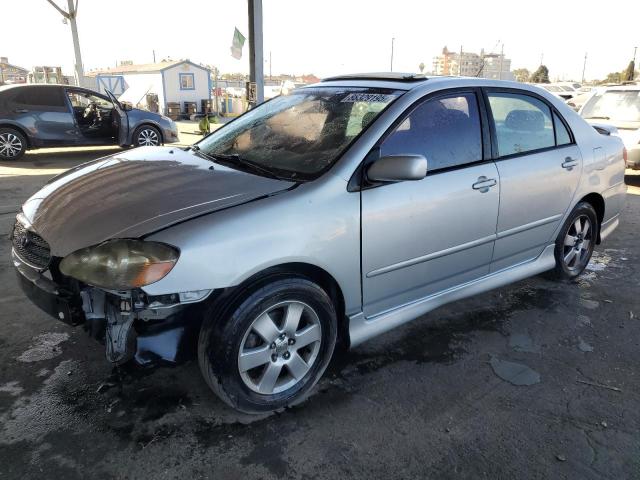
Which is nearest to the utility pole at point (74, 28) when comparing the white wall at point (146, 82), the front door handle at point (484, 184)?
the white wall at point (146, 82)

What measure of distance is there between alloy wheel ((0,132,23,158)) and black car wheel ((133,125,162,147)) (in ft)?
6.88

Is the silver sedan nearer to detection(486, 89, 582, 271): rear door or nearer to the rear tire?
detection(486, 89, 582, 271): rear door

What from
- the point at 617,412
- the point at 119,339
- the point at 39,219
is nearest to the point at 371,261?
the point at 119,339

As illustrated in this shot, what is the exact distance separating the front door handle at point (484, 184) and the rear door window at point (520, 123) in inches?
10.4

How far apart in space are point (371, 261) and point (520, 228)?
4.67ft

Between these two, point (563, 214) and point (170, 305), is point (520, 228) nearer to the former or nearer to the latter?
point (563, 214)

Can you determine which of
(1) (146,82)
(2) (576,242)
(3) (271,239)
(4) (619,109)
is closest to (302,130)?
(3) (271,239)

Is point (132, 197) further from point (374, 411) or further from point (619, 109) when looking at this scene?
point (619, 109)

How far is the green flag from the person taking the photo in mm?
13438

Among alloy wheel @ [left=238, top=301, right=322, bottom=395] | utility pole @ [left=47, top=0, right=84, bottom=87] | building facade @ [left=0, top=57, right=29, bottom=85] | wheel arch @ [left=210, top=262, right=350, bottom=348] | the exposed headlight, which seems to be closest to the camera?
the exposed headlight

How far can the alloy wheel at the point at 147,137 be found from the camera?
10616 mm

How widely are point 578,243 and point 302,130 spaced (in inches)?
105

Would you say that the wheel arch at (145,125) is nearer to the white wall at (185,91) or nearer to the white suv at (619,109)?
the white suv at (619,109)

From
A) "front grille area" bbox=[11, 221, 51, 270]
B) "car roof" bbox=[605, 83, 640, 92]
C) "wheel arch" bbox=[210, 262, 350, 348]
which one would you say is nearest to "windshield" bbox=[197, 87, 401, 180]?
"wheel arch" bbox=[210, 262, 350, 348]
